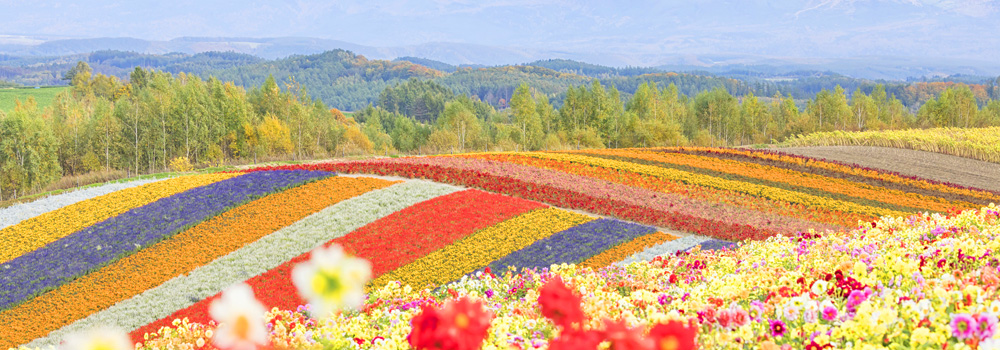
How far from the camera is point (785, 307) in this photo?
150 inches

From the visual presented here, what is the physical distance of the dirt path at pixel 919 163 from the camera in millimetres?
22359

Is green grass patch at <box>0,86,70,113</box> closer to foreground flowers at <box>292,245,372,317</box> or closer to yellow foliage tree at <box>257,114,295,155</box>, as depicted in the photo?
yellow foliage tree at <box>257,114,295,155</box>

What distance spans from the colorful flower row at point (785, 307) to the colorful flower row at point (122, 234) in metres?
7.88

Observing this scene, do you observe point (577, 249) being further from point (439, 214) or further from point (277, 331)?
point (277, 331)

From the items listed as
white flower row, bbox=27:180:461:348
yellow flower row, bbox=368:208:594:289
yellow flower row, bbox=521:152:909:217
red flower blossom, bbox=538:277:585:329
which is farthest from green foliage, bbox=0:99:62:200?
red flower blossom, bbox=538:277:585:329

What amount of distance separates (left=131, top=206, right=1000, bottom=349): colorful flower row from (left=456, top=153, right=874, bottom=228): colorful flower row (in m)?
8.48

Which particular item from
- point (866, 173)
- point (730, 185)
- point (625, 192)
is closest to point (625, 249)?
point (625, 192)

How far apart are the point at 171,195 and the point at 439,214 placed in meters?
7.76

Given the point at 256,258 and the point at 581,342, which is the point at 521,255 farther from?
the point at 581,342

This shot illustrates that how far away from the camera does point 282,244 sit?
44.6 ft

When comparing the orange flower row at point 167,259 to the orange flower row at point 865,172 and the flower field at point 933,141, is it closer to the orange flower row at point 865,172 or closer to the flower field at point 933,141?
the orange flower row at point 865,172

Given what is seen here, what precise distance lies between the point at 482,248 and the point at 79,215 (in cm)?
1097

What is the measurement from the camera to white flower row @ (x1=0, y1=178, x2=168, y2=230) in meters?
16.3

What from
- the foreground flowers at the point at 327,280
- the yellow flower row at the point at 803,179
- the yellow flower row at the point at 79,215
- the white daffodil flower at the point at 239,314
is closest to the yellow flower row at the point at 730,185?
the yellow flower row at the point at 803,179
